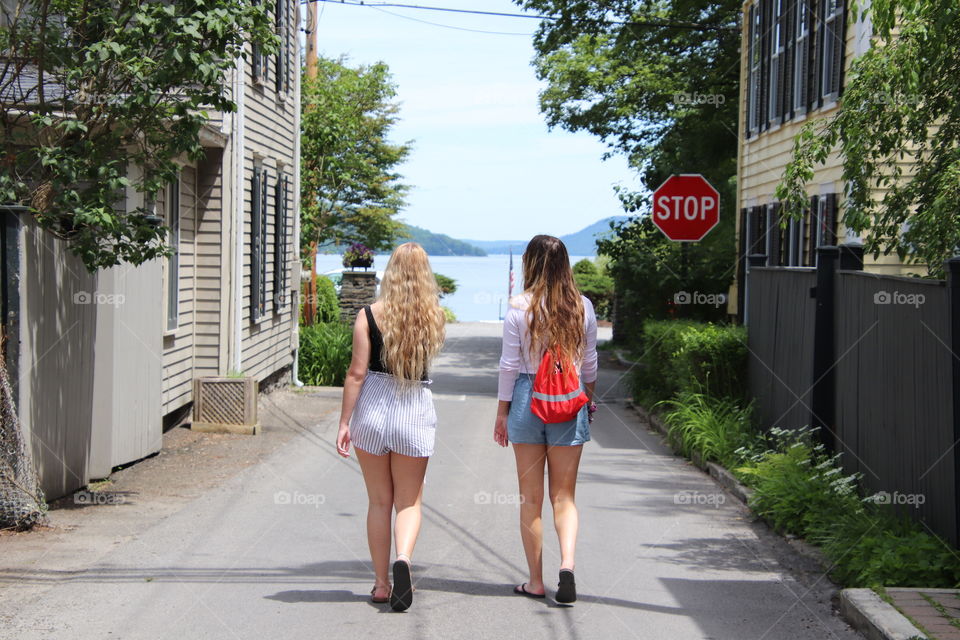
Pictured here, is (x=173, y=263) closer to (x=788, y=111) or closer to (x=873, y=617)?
(x=788, y=111)

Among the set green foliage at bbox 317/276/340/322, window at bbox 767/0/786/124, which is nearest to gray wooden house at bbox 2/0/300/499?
green foliage at bbox 317/276/340/322

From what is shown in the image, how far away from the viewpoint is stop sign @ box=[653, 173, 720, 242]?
54.7 feet

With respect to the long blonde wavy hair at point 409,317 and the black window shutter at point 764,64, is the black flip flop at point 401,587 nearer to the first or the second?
the long blonde wavy hair at point 409,317

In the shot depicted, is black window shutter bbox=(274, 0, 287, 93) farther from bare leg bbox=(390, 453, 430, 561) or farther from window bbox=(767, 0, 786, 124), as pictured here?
bare leg bbox=(390, 453, 430, 561)

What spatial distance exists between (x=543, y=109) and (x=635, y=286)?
7678mm

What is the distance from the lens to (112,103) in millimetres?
8047

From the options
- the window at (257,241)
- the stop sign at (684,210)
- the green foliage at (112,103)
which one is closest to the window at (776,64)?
the stop sign at (684,210)

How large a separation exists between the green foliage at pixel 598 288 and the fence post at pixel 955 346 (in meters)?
34.8

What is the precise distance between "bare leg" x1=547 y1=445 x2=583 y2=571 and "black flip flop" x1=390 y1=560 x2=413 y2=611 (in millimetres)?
831

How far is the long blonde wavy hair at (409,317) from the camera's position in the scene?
→ 5551mm

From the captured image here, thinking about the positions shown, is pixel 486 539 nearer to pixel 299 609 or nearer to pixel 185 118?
pixel 299 609

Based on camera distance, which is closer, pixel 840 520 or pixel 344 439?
pixel 344 439

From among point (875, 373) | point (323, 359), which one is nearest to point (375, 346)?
point (875, 373)

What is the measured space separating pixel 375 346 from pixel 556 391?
976mm
